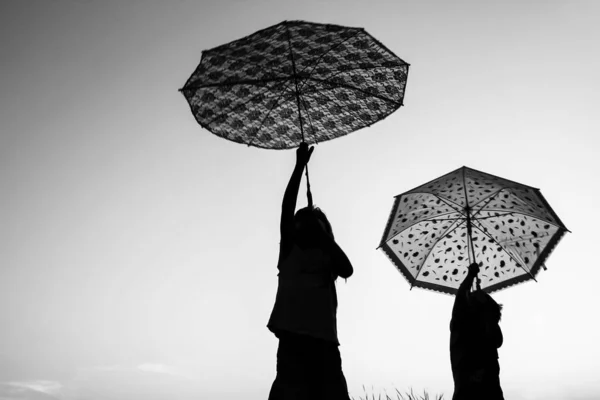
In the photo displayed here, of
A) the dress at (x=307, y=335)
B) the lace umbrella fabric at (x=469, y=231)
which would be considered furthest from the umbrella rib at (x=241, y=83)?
the lace umbrella fabric at (x=469, y=231)

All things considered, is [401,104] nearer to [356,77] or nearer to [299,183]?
[356,77]

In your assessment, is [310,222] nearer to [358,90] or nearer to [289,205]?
[289,205]

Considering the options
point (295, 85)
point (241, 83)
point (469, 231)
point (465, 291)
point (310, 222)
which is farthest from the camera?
point (469, 231)

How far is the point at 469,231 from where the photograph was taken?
23.8ft

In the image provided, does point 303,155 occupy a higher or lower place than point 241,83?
lower

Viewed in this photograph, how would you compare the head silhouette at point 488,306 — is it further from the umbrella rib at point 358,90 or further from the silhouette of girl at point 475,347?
the umbrella rib at point 358,90

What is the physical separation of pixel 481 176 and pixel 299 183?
3322mm

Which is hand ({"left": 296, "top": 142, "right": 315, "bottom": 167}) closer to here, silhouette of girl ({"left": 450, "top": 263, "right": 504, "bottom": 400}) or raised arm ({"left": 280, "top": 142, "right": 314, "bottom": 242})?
raised arm ({"left": 280, "top": 142, "right": 314, "bottom": 242})

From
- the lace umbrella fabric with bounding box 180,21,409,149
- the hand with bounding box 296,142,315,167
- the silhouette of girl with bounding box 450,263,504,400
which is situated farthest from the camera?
the silhouette of girl with bounding box 450,263,504,400

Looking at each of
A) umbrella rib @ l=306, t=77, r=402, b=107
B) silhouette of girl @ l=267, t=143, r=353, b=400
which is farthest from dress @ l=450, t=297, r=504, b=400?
silhouette of girl @ l=267, t=143, r=353, b=400

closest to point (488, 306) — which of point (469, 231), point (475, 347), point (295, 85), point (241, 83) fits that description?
point (475, 347)

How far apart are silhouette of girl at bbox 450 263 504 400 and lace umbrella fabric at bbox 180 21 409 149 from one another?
7.71ft

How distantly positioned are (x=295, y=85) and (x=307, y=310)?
203 cm

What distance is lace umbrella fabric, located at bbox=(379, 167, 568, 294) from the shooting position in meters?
7.02
